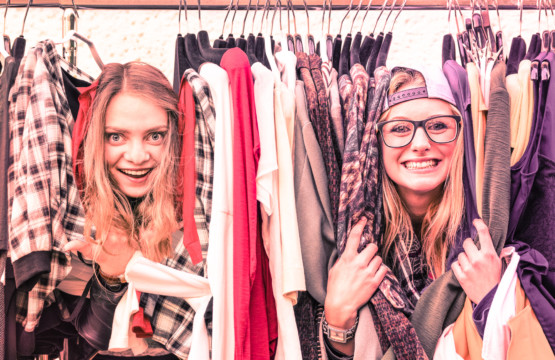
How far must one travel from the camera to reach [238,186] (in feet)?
4.25

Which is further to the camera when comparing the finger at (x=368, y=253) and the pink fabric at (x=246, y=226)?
the finger at (x=368, y=253)

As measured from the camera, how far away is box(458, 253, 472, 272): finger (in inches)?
53.2

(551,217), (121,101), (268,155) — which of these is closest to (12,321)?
(121,101)

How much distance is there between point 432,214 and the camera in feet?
5.02

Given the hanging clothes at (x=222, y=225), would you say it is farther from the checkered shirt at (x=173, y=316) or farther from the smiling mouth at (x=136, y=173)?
the smiling mouth at (x=136, y=173)

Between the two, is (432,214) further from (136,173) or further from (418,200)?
(136,173)

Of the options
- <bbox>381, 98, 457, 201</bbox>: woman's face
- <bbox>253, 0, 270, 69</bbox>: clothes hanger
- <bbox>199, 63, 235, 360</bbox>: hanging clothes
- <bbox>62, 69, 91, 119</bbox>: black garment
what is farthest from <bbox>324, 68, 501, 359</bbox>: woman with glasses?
<bbox>62, 69, 91, 119</bbox>: black garment

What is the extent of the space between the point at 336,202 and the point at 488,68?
545mm

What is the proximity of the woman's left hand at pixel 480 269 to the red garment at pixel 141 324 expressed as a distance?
80cm

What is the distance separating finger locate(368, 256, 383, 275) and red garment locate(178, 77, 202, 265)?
0.43 metres

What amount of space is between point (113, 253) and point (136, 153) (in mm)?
275

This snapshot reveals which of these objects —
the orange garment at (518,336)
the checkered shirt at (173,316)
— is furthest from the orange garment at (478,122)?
the checkered shirt at (173,316)

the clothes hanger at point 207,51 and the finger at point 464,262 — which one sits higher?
the clothes hanger at point 207,51

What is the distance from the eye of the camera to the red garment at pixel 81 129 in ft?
4.56
